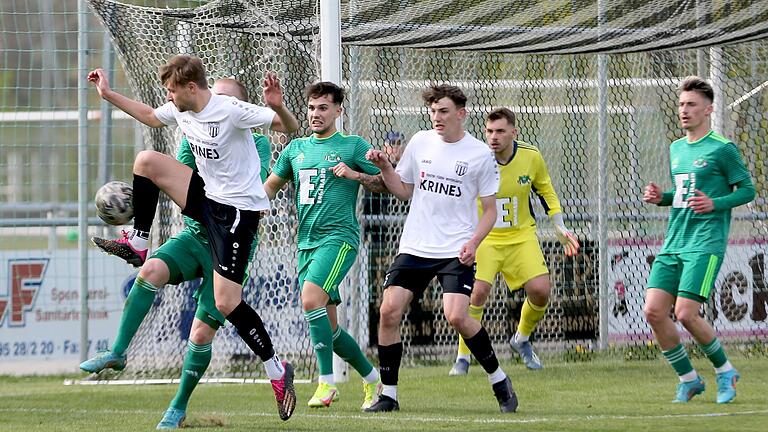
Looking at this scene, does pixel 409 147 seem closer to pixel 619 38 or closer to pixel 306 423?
pixel 306 423

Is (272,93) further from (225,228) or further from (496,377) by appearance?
(496,377)

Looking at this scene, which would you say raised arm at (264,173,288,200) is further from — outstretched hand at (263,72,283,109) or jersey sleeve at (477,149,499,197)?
outstretched hand at (263,72,283,109)

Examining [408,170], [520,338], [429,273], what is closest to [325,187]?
[408,170]

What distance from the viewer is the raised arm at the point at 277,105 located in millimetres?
7383

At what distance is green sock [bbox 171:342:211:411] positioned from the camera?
7695mm

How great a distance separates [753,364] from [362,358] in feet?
15.2

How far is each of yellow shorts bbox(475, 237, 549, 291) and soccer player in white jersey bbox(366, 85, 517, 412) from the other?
2.29 meters

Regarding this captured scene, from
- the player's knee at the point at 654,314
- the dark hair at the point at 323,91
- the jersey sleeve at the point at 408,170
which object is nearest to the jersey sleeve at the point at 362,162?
the jersey sleeve at the point at 408,170

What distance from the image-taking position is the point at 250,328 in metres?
7.47

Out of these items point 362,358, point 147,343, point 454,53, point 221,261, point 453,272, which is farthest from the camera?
point 454,53

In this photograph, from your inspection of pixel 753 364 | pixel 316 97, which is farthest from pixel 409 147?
pixel 753 364

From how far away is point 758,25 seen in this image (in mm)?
11750

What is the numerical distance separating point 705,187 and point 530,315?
279 cm

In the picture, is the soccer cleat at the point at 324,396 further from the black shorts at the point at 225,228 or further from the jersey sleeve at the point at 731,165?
the jersey sleeve at the point at 731,165
